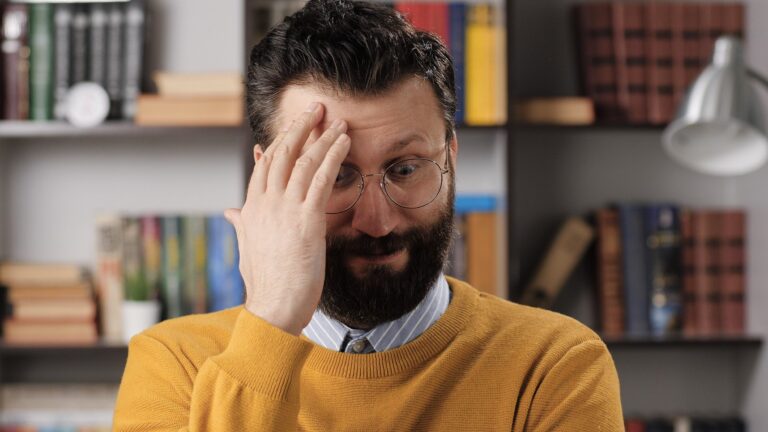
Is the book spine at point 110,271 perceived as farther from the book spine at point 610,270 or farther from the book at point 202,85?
the book spine at point 610,270

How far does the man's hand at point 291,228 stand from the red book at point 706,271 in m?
1.81

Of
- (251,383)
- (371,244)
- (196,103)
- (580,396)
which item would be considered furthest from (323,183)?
(196,103)

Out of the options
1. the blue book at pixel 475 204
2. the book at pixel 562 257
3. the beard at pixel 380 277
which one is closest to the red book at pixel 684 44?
the book at pixel 562 257

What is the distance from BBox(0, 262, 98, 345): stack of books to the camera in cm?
267

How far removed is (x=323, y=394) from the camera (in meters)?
1.31

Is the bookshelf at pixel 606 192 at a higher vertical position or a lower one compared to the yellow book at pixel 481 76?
lower

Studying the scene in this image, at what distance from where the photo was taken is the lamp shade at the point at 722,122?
1943mm

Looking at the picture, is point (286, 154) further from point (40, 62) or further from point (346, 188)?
point (40, 62)

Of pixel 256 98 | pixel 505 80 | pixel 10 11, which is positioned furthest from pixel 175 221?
pixel 256 98

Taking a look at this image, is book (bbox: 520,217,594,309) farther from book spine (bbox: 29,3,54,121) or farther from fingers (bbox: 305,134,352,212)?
fingers (bbox: 305,134,352,212)

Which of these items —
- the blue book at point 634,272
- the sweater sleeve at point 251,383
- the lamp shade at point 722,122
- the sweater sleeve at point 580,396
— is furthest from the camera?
the blue book at point 634,272

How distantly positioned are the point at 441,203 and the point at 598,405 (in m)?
0.33

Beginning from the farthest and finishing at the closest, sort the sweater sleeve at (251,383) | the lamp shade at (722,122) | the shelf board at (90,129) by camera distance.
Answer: the shelf board at (90,129) → the lamp shade at (722,122) → the sweater sleeve at (251,383)

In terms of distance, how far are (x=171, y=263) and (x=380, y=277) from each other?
60.2 inches
